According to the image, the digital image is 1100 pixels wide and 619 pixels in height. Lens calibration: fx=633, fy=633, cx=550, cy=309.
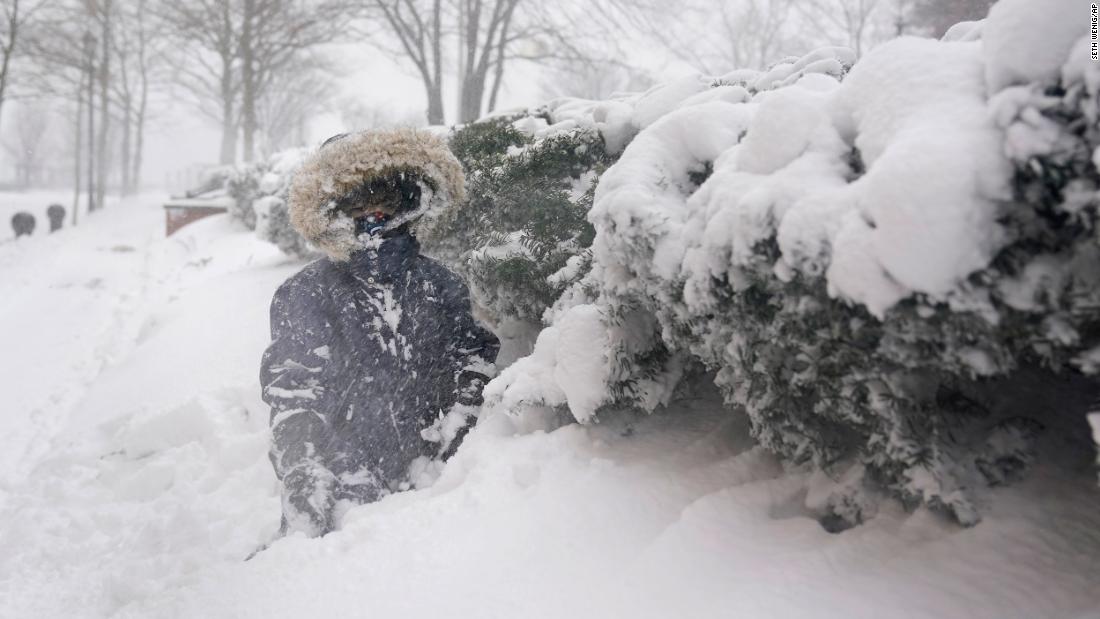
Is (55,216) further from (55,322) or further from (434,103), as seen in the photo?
(434,103)

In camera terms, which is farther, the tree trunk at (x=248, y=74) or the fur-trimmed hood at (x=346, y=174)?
the tree trunk at (x=248, y=74)

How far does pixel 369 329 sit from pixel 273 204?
5.16 metres

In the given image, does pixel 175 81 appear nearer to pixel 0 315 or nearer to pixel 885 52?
pixel 0 315

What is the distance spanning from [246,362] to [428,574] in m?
3.56

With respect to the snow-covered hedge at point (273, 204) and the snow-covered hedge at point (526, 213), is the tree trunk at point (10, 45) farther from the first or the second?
the snow-covered hedge at point (526, 213)

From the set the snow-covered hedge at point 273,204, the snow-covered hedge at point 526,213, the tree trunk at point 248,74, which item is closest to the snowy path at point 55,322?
the snow-covered hedge at point 273,204

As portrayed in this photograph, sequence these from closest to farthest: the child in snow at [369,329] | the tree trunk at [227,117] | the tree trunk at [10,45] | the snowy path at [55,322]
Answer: the child in snow at [369,329]
the snowy path at [55,322]
the tree trunk at [10,45]
the tree trunk at [227,117]

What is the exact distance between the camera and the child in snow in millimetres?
2828

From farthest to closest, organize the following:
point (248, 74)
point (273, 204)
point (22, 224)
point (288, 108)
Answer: point (288, 108) < point (248, 74) < point (22, 224) < point (273, 204)

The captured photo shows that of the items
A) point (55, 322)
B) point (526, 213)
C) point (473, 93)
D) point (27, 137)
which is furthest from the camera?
point (27, 137)

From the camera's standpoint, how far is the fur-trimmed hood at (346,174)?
2.86 metres

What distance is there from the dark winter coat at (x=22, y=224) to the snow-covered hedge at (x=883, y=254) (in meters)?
20.4

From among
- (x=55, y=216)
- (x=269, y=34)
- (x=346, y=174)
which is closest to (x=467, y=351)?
(x=346, y=174)

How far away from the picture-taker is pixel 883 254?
1.17 meters
